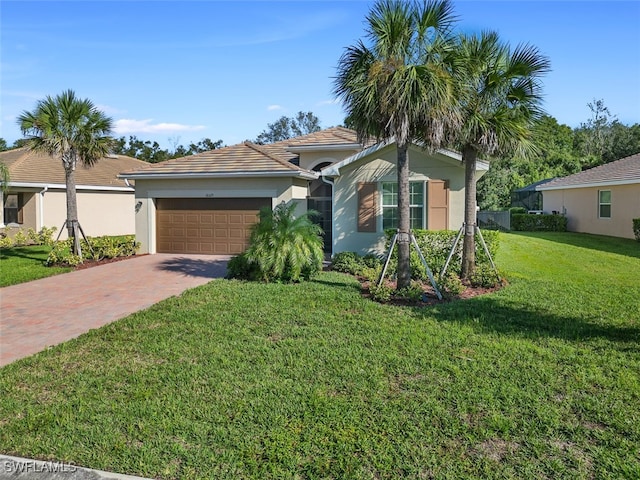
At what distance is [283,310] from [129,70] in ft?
37.4

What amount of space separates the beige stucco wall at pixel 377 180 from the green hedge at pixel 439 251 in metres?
1.17

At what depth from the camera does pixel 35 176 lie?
72.8 feet

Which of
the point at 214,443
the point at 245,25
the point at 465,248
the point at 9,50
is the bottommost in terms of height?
the point at 214,443

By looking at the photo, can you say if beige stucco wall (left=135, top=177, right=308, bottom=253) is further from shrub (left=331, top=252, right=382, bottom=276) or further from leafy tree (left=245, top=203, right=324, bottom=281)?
leafy tree (left=245, top=203, right=324, bottom=281)

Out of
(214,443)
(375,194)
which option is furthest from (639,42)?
(214,443)

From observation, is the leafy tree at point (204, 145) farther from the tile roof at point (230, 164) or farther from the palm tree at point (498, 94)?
the palm tree at point (498, 94)

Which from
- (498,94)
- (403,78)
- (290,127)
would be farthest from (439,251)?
(290,127)

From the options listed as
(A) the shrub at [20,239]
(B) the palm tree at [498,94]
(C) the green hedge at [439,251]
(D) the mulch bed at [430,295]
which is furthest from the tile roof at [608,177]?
(A) the shrub at [20,239]

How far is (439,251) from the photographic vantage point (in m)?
12.7

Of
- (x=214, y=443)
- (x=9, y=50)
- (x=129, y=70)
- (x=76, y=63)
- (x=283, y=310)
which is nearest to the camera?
(x=214, y=443)

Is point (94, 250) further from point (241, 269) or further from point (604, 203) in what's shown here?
point (604, 203)

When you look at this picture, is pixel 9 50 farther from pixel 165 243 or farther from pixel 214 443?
pixel 214 443

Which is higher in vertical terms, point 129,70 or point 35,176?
point 129,70

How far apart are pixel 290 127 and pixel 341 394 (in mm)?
64309
